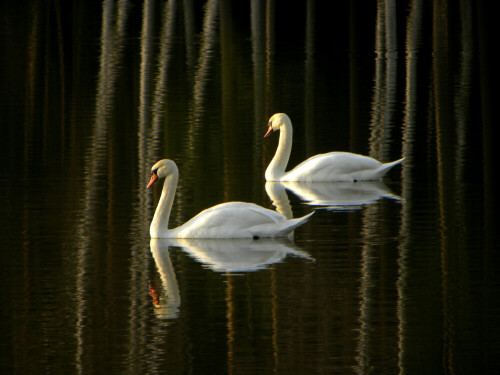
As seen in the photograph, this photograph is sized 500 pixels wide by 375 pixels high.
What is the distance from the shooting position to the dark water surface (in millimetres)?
8914

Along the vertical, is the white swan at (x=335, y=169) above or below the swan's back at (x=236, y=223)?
above

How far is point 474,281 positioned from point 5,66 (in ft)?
79.4

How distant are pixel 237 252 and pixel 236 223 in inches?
20.3

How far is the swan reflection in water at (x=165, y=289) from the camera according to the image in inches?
389

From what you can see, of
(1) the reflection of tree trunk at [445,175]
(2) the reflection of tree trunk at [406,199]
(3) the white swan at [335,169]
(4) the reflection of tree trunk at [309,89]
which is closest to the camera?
(2) the reflection of tree trunk at [406,199]

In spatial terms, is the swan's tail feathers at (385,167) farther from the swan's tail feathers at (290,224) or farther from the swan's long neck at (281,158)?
the swan's tail feathers at (290,224)

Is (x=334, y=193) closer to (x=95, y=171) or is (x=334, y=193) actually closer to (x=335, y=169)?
(x=335, y=169)

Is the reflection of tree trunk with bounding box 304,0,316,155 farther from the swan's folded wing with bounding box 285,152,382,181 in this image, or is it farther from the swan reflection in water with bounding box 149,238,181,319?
the swan reflection in water with bounding box 149,238,181,319

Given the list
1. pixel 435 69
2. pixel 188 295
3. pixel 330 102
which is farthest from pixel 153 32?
pixel 188 295

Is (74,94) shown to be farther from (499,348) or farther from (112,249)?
(499,348)

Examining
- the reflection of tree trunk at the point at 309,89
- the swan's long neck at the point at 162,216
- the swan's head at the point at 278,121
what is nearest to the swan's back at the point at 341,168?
the swan's head at the point at 278,121

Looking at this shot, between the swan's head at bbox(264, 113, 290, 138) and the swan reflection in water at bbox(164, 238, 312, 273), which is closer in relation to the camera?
the swan reflection in water at bbox(164, 238, 312, 273)

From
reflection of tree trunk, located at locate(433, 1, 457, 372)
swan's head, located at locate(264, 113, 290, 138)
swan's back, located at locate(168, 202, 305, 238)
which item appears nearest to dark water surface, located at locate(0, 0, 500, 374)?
reflection of tree trunk, located at locate(433, 1, 457, 372)

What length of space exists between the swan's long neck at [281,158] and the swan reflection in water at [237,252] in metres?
4.10
